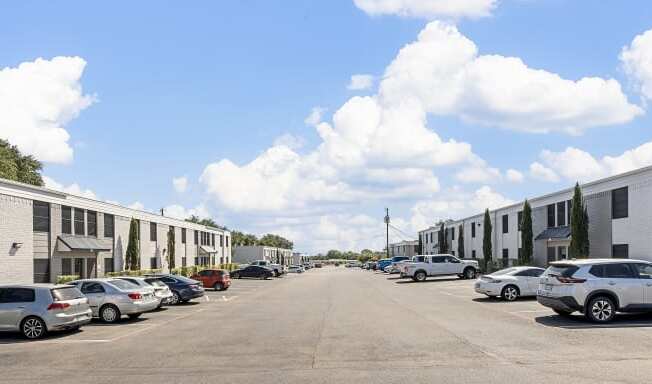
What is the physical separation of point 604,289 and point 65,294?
1412cm

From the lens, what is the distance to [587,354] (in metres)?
12.0

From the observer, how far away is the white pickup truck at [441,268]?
142ft

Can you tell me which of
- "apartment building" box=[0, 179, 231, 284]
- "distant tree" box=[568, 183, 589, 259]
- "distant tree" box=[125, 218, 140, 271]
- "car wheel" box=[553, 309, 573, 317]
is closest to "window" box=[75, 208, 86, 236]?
"apartment building" box=[0, 179, 231, 284]

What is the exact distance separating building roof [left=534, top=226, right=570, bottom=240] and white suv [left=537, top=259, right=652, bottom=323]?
23.7 m

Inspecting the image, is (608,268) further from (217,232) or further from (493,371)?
(217,232)

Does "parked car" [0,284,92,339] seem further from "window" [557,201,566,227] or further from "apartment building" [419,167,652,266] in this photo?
"window" [557,201,566,227]

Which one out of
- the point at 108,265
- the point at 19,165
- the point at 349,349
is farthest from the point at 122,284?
the point at 19,165

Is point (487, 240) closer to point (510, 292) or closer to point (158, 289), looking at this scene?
point (510, 292)

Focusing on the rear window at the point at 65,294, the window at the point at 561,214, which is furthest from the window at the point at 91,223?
the window at the point at 561,214

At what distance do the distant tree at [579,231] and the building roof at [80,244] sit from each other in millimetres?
27153

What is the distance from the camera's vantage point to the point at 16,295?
1678 centimetres

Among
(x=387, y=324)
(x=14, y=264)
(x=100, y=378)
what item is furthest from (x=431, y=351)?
(x=14, y=264)

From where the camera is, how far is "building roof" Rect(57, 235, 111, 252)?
3294 cm

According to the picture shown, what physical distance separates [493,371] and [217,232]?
7263 centimetres
